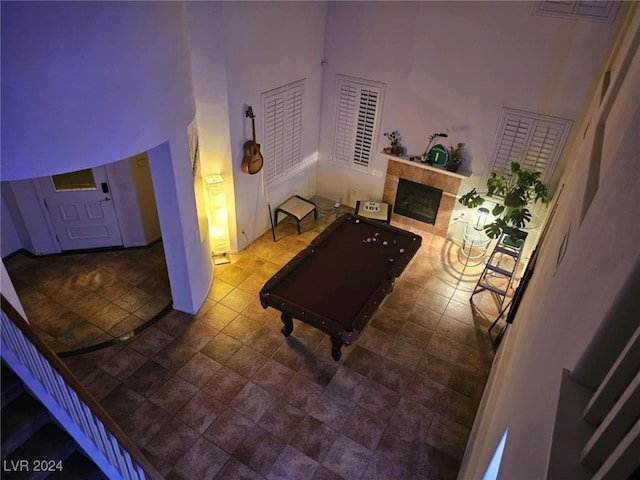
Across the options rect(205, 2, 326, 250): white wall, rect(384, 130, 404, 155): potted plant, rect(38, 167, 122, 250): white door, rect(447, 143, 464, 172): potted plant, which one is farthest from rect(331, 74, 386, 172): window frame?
rect(38, 167, 122, 250): white door

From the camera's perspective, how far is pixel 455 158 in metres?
7.01

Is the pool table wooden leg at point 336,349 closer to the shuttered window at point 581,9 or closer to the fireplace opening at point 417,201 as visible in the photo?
the fireplace opening at point 417,201

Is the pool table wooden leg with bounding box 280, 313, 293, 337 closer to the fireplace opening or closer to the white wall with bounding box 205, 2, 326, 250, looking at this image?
the white wall with bounding box 205, 2, 326, 250

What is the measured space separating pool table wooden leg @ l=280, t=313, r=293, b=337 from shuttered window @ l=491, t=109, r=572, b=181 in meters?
4.06

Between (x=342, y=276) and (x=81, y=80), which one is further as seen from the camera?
(x=342, y=276)

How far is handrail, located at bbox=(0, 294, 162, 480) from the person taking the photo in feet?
8.54

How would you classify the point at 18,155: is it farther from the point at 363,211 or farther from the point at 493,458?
the point at 363,211

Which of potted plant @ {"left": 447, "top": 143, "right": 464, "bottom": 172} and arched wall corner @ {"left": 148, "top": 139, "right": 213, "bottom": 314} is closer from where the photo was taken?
arched wall corner @ {"left": 148, "top": 139, "right": 213, "bottom": 314}

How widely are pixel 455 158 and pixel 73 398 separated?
6101 millimetres

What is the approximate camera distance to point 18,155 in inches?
132

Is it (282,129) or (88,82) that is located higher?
(88,82)

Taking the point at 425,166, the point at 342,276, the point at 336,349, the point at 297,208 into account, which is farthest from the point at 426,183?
the point at 336,349

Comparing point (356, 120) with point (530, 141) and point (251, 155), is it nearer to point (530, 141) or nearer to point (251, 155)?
point (251, 155)

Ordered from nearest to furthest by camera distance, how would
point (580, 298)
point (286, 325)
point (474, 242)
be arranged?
point (580, 298)
point (286, 325)
point (474, 242)
